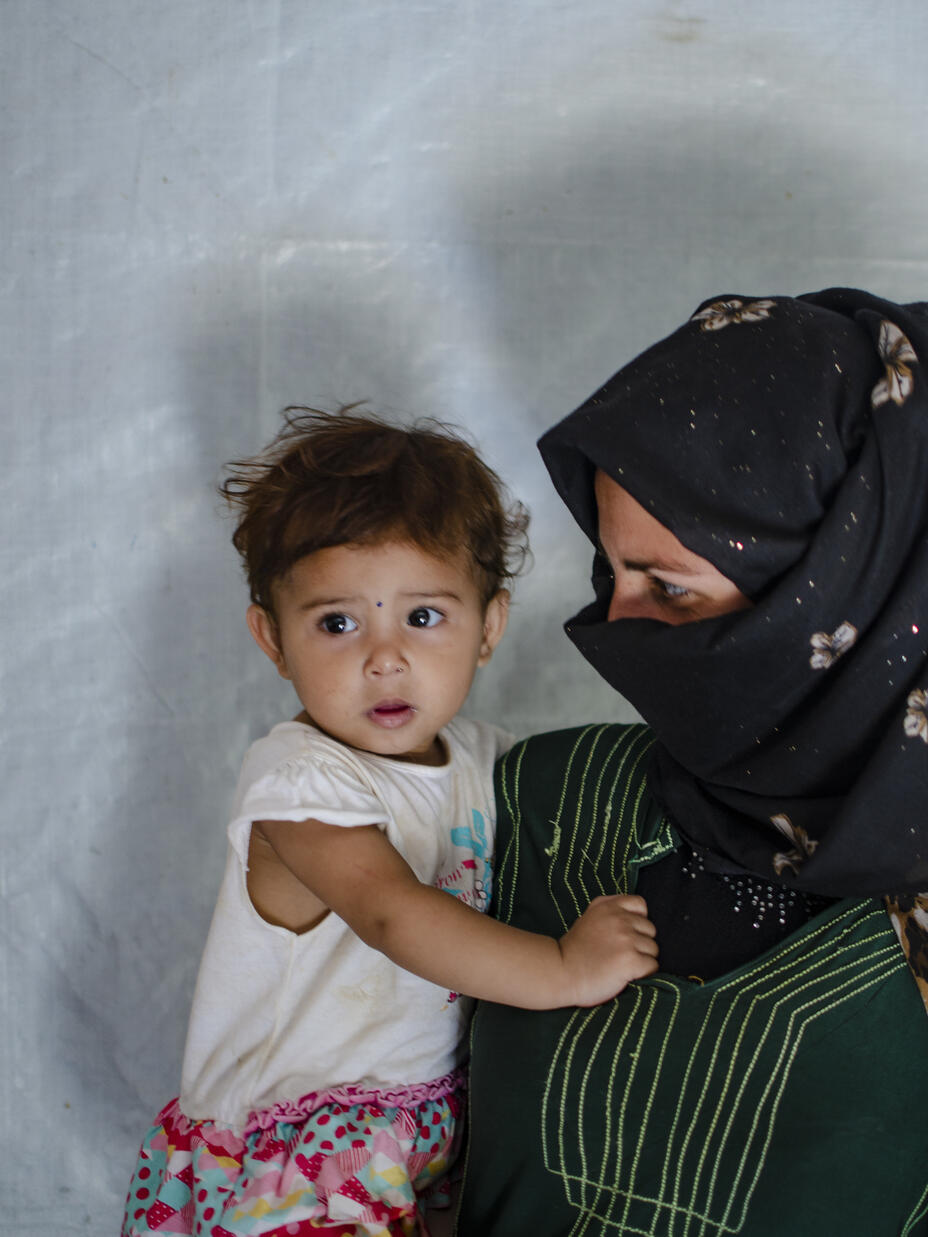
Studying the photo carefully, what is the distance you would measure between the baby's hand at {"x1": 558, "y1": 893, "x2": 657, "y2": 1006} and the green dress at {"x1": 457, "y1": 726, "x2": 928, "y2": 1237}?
19mm

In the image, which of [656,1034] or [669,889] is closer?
[656,1034]

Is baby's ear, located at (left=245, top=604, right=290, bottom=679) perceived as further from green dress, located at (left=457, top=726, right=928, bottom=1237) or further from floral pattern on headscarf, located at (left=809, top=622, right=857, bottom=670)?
floral pattern on headscarf, located at (left=809, top=622, right=857, bottom=670)

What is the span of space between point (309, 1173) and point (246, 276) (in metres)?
1.25

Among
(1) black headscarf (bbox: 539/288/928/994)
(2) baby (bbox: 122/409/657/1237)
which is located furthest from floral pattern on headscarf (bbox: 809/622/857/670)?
(2) baby (bbox: 122/409/657/1237)

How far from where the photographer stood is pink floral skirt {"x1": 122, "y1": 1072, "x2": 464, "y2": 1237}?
1.26m

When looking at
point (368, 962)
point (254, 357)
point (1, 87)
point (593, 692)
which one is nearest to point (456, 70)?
point (254, 357)

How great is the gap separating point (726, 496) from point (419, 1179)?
2.86ft

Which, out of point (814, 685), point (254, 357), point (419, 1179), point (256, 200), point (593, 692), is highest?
point (256, 200)

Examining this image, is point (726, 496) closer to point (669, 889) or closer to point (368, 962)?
point (669, 889)

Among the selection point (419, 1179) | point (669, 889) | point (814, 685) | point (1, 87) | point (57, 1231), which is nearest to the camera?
point (814, 685)

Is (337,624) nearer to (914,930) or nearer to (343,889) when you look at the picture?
(343,889)

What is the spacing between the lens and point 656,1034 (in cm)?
108

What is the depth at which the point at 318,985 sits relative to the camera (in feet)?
4.47

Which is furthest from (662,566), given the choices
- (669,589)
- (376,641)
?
(376,641)
